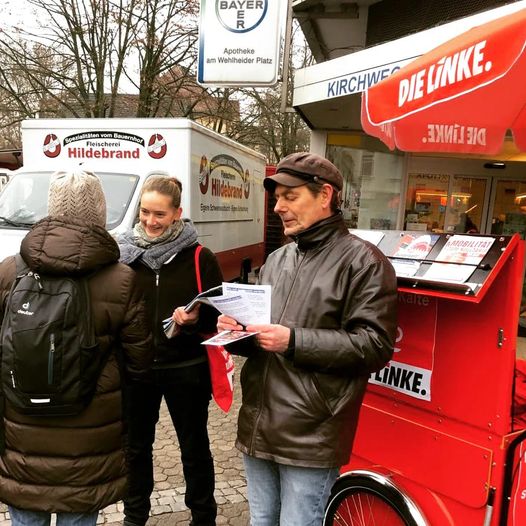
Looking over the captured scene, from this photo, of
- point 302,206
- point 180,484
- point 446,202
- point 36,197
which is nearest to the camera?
point 302,206

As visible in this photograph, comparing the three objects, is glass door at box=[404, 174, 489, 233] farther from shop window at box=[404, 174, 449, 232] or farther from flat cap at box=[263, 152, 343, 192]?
flat cap at box=[263, 152, 343, 192]

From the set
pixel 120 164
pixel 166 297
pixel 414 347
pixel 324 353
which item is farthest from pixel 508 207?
pixel 324 353

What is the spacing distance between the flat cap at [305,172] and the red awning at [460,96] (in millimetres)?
893

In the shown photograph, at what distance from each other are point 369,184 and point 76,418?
766 cm

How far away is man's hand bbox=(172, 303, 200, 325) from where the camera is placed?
2.17m

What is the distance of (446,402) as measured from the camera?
2066mm

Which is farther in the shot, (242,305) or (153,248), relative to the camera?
(153,248)

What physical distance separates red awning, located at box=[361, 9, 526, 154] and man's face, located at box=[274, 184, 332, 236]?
0.96 meters

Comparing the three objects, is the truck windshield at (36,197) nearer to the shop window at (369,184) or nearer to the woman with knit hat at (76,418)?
the shop window at (369,184)

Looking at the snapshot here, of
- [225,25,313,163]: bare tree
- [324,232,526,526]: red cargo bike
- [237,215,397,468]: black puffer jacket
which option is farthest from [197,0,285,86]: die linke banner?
[225,25,313,163]: bare tree

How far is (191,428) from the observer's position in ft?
8.49

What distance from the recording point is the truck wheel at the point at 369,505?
2.06m

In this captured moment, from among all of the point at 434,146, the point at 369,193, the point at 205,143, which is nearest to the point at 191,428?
the point at 434,146

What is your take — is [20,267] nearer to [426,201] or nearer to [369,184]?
[369,184]
